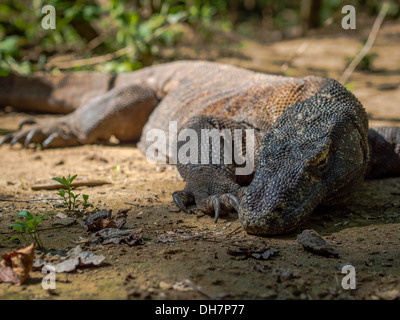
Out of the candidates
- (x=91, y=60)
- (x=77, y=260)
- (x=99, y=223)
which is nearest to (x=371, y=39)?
(x=91, y=60)

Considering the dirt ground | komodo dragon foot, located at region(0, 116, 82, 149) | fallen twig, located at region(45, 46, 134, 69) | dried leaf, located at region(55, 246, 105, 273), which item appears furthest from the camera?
fallen twig, located at region(45, 46, 134, 69)

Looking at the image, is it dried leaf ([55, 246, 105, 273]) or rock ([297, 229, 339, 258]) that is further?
rock ([297, 229, 339, 258])

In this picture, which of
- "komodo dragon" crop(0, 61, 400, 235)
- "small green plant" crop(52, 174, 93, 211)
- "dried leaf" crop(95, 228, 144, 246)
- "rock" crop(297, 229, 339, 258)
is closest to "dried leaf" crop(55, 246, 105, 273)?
"dried leaf" crop(95, 228, 144, 246)

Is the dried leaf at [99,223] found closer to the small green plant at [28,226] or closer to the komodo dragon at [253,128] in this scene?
the small green plant at [28,226]

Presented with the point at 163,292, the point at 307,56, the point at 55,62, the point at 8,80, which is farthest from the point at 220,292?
the point at 307,56

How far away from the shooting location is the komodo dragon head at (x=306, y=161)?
2410mm

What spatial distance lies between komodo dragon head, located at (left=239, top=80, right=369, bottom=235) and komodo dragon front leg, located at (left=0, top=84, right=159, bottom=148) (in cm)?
248

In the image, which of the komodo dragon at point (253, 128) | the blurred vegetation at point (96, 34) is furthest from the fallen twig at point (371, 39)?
the komodo dragon at point (253, 128)

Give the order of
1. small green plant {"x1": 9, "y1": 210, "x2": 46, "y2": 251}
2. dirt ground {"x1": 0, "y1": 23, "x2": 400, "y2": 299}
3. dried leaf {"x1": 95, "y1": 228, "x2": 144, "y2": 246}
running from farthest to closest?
dried leaf {"x1": 95, "y1": 228, "x2": 144, "y2": 246} < small green plant {"x1": 9, "y1": 210, "x2": 46, "y2": 251} < dirt ground {"x1": 0, "y1": 23, "x2": 400, "y2": 299}

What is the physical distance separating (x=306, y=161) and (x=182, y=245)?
913mm

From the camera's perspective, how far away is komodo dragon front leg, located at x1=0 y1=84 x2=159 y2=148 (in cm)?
509

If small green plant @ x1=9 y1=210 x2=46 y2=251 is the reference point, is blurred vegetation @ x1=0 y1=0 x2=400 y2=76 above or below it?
above

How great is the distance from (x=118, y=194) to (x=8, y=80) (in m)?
4.45

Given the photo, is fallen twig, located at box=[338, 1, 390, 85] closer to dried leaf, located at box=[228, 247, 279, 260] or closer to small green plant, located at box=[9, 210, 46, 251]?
dried leaf, located at box=[228, 247, 279, 260]
